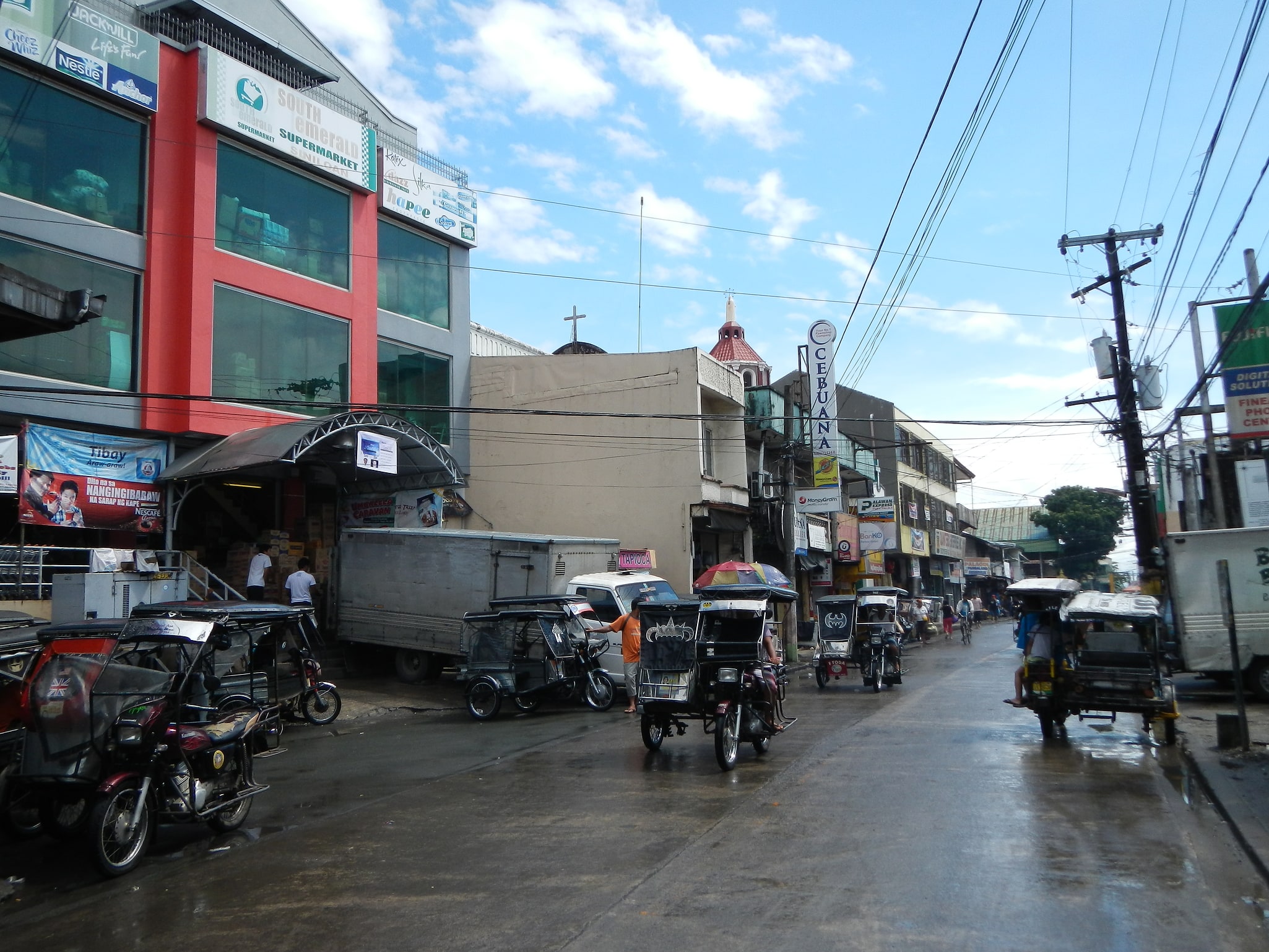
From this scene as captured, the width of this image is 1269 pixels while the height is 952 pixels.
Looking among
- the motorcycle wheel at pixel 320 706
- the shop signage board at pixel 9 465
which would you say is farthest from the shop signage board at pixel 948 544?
the shop signage board at pixel 9 465

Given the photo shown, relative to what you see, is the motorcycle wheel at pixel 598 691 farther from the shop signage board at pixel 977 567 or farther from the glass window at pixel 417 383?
the shop signage board at pixel 977 567

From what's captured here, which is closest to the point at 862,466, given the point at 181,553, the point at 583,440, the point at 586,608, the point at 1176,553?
the point at 583,440

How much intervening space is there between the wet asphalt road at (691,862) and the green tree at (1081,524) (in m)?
70.1

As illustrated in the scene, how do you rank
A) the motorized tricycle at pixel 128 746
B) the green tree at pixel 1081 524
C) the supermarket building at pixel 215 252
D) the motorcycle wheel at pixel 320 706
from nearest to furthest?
the motorized tricycle at pixel 128 746, the motorcycle wheel at pixel 320 706, the supermarket building at pixel 215 252, the green tree at pixel 1081 524

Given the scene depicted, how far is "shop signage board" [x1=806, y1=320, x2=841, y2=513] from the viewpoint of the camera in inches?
1169

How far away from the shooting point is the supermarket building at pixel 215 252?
17312 mm

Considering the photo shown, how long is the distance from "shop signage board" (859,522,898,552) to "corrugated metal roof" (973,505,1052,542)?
5177cm

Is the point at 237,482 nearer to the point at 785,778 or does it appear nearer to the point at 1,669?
the point at 1,669

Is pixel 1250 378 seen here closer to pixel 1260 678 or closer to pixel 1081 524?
pixel 1260 678

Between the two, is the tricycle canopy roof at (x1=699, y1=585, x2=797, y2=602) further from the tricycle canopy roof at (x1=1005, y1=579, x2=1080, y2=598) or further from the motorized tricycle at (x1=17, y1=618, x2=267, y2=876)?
the motorized tricycle at (x1=17, y1=618, x2=267, y2=876)

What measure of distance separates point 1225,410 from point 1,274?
864 inches

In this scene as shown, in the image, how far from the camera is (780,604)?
1283 inches

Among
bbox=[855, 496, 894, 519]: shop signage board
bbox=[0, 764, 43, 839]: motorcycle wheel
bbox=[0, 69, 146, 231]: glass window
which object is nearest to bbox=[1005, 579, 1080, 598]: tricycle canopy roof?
bbox=[0, 764, 43, 839]: motorcycle wheel

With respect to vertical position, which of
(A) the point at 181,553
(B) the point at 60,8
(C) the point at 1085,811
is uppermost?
(B) the point at 60,8
